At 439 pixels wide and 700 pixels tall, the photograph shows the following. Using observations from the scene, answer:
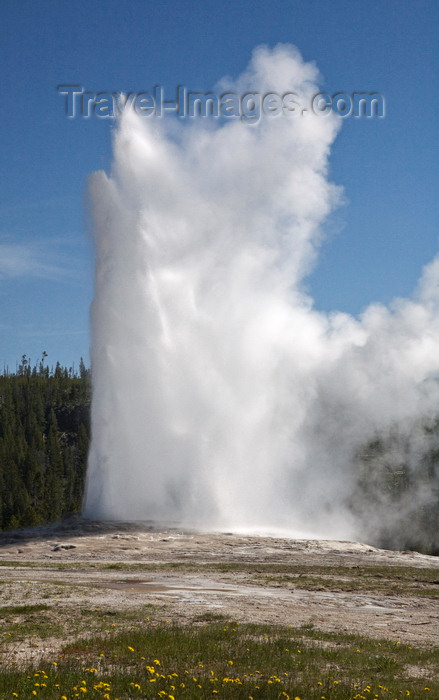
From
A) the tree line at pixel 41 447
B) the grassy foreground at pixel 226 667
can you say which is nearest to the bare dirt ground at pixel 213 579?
the grassy foreground at pixel 226 667

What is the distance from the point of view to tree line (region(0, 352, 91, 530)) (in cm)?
9756

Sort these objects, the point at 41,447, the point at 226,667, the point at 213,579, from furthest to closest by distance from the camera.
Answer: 1. the point at 41,447
2. the point at 213,579
3. the point at 226,667

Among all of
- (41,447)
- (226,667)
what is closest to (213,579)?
(226,667)

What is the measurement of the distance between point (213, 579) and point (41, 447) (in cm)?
10894

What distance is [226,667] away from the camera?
452 inches

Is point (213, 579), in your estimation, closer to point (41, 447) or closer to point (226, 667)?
point (226, 667)

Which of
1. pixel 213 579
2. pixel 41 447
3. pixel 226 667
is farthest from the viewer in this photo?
pixel 41 447

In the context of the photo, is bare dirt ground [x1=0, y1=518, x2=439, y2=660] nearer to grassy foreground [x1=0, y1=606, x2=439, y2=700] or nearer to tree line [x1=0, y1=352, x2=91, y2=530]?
grassy foreground [x1=0, y1=606, x2=439, y2=700]

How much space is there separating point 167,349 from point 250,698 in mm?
40464

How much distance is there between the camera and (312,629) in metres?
15.8

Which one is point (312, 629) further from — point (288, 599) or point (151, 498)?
point (151, 498)

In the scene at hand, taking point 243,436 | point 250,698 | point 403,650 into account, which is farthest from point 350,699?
point 243,436

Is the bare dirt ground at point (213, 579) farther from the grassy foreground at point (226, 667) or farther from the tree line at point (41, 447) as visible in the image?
the tree line at point (41, 447)

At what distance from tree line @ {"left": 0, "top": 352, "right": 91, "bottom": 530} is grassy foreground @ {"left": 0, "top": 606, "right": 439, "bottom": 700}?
191ft
